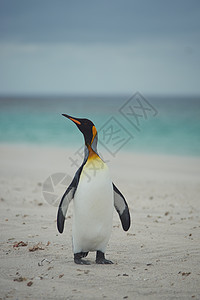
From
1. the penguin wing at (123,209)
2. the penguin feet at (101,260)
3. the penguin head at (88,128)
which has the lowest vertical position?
the penguin feet at (101,260)

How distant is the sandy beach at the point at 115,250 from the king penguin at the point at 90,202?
25 cm

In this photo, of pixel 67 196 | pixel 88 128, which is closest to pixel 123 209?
pixel 67 196

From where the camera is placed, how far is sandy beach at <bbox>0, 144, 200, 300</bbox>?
11.7ft

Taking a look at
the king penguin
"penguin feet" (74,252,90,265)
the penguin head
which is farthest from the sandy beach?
the penguin head

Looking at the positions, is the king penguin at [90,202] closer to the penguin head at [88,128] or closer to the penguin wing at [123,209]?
the penguin head at [88,128]

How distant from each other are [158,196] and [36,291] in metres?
5.34

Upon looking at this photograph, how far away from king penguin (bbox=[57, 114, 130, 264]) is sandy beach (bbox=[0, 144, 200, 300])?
0.25m

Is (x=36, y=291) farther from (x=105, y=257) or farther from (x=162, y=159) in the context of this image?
(x=162, y=159)

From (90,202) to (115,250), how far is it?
1.12 m

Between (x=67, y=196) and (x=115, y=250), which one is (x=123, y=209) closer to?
(x=115, y=250)

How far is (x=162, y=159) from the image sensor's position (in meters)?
16.0

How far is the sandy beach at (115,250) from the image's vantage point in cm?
358

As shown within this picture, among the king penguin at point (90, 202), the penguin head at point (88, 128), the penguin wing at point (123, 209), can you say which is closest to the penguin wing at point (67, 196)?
the king penguin at point (90, 202)

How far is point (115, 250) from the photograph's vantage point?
16.0 feet
